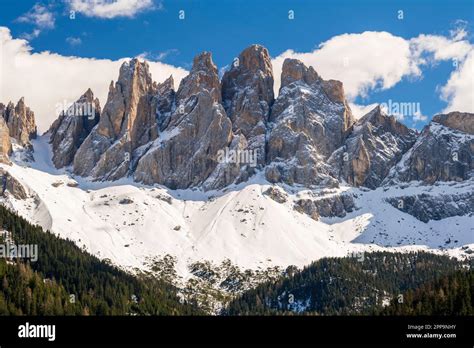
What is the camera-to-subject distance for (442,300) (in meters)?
133

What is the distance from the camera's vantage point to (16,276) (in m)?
177

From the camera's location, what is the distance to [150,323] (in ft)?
139

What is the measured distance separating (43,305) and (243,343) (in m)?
126

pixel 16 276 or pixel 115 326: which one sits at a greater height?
pixel 16 276

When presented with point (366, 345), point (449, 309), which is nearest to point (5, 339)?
point (366, 345)

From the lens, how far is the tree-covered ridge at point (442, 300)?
128m

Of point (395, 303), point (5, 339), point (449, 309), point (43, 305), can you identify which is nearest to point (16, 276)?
point (43, 305)

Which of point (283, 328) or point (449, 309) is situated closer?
point (283, 328)

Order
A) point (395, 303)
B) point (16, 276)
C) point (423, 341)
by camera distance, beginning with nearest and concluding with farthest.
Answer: point (423, 341) → point (395, 303) → point (16, 276)

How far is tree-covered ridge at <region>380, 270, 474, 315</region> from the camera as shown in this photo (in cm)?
12846

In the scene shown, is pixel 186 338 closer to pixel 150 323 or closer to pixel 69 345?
pixel 150 323

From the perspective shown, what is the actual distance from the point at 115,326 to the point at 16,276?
471ft

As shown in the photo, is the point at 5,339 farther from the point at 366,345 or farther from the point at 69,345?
the point at 366,345

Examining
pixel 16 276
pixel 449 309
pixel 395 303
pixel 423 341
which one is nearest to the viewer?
pixel 423 341
